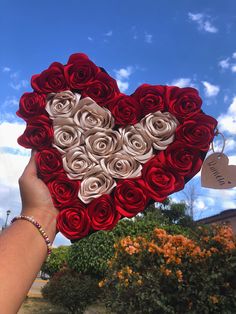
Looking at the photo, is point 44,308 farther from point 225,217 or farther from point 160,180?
point 225,217

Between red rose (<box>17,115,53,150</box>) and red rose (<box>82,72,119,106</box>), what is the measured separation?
0.26 m

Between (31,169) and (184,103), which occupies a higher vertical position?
(184,103)

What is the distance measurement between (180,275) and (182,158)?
137 inches

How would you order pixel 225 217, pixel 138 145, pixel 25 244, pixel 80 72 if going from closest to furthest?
pixel 25 244, pixel 138 145, pixel 80 72, pixel 225 217

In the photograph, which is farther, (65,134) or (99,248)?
(99,248)

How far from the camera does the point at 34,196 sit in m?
1.60

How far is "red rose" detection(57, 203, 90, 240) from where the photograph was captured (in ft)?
5.29

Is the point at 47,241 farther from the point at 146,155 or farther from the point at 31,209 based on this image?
the point at 146,155

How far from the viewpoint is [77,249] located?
30.2ft

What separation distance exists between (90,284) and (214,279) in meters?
4.48

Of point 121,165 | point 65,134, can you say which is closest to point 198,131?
point 121,165

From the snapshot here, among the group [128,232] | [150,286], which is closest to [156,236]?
[150,286]

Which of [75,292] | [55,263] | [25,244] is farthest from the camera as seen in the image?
[55,263]

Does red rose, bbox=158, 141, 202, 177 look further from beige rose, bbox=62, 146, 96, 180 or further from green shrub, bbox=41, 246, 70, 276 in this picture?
green shrub, bbox=41, 246, 70, 276
